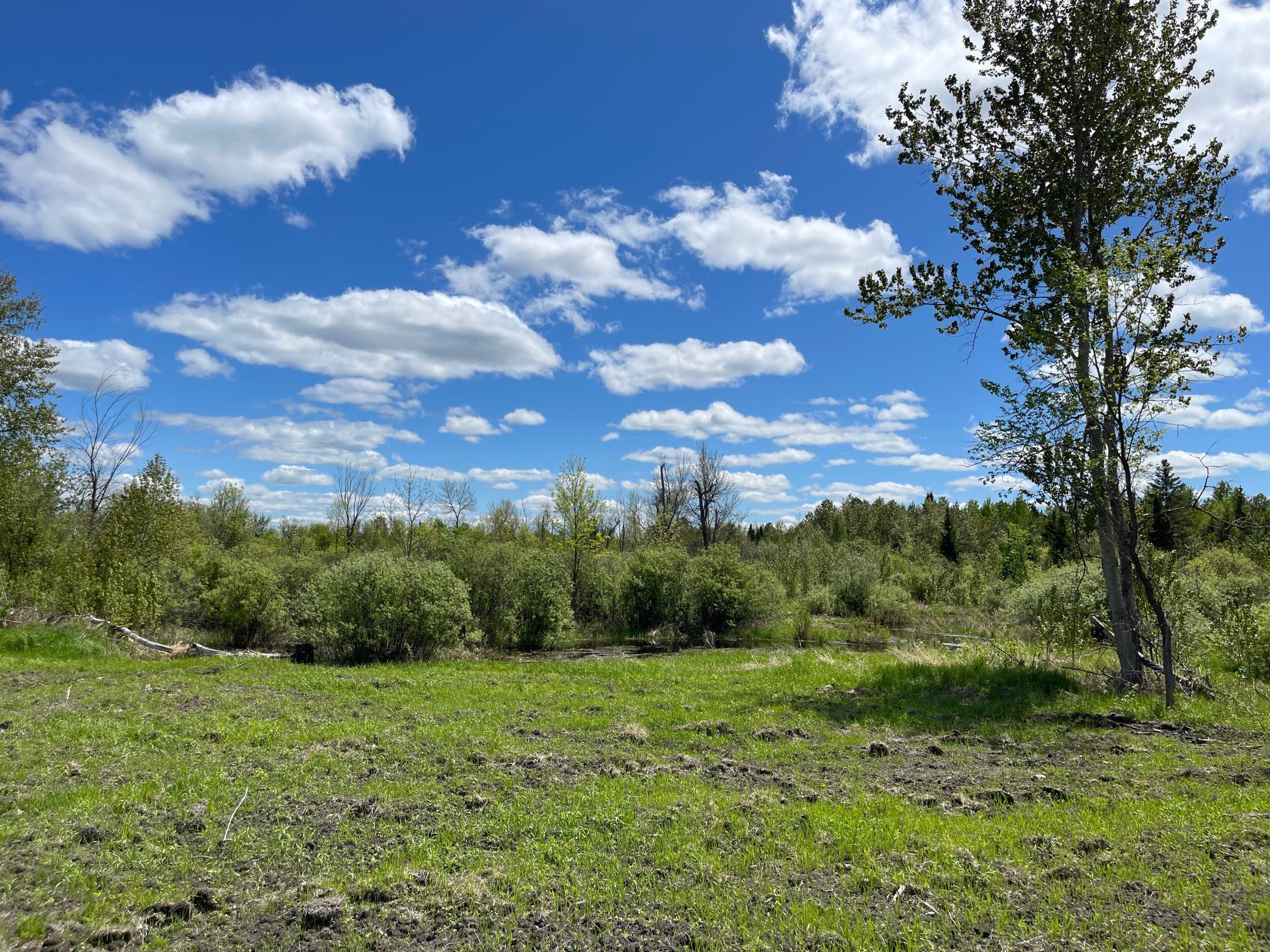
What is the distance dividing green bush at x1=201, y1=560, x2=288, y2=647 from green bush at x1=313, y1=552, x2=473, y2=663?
682 cm

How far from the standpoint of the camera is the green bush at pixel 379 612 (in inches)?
781

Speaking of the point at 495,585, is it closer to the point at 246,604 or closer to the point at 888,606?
the point at 246,604

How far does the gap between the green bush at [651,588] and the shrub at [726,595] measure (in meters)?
1.44

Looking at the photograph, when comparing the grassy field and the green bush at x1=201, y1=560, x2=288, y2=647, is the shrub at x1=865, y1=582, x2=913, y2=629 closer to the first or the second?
the grassy field

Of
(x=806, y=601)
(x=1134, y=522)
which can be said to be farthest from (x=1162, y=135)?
(x=806, y=601)

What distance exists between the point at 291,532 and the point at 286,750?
58958mm

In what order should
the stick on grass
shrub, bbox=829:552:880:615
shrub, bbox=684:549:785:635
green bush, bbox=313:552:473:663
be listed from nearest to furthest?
the stick on grass, green bush, bbox=313:552:473:663, shrub, bbox=684:549:785:635, shrub, bbox=829:552:880:615

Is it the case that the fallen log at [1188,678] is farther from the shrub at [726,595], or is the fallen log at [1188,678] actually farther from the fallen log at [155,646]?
the fallen log at [155,646]

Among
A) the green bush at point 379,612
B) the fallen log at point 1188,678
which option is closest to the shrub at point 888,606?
the fallen log at point 1188,678

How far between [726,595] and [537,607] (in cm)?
843

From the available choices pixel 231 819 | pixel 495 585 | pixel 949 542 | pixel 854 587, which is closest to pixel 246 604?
pixel 495 585

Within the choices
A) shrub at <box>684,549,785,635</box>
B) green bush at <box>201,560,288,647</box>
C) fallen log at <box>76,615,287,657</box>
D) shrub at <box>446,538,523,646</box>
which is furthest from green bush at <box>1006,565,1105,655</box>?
green bush at <box>201,560,288,647</box>

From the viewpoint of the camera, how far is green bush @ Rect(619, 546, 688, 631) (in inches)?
1219

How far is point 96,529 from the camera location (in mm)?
23891
